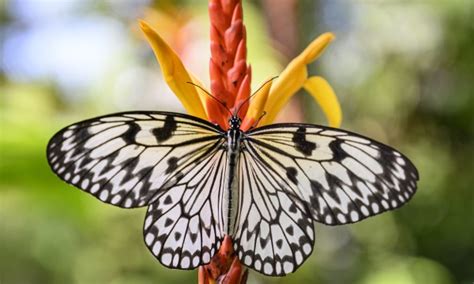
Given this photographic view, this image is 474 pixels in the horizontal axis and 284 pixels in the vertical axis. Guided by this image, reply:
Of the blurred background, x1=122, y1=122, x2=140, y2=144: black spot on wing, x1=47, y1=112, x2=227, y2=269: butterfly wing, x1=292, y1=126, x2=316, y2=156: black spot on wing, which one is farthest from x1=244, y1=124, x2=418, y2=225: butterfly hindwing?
the blurred background

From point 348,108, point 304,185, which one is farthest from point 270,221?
point 348,108

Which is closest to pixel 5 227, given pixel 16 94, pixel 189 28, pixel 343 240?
pixel 16 94

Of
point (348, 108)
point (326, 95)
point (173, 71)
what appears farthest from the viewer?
point (348, 108)

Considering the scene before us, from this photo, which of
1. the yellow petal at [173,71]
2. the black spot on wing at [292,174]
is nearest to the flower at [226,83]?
the yellow petal at [173,71]

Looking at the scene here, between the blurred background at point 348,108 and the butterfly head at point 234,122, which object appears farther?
the blurred background at point 348,108

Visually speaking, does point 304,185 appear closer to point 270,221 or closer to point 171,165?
point 270,221

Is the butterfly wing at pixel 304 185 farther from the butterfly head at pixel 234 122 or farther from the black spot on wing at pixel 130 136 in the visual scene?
the black spot on wing at pixel 130 136

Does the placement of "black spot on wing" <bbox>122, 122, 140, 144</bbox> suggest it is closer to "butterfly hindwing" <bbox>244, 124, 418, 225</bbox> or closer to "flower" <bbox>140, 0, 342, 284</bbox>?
"flower" <bbox>140, 0, 342, 284</bbox>

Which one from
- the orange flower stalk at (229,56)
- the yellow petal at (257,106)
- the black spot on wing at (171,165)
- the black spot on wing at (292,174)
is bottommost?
the black spot on wing at (171,165)
